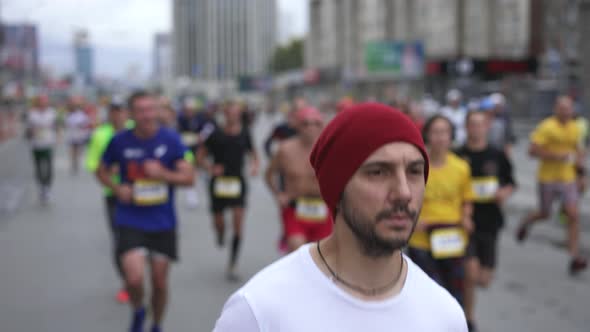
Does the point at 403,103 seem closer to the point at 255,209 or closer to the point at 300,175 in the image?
the point at 255,209

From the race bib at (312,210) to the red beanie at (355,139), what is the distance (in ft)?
12.3

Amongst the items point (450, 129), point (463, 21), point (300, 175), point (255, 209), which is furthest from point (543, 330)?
point (463, 21)

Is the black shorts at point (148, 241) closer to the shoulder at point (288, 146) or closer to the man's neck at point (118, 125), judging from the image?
the shoulder at point (288, 146)

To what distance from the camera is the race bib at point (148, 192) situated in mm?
5328

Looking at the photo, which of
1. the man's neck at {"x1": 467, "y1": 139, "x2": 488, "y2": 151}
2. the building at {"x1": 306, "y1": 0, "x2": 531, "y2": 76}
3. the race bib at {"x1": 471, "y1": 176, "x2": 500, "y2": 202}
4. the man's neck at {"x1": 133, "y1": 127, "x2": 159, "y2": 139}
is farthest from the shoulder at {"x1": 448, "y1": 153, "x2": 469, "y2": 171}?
the building at {"x1": 306, "y1": 0, "x2": 531, "y2": 76}

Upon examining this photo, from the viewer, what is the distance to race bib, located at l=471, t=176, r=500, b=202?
5.96 meters

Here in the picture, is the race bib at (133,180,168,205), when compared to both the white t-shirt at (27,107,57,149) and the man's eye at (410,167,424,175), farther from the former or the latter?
the white t-shirt at (27,107,57,149)

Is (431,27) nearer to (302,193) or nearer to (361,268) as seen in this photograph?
(302,193)

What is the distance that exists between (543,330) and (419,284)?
4.43m

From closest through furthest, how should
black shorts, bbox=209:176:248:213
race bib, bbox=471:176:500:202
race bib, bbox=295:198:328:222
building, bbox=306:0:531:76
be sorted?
race bib, bbox=295:198:328:222 → race bib, bbox=471:176:500:202 → black shorts, bbox=209:176:248:213 → building, bbox=306:0:531:76

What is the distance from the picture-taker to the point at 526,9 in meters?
42.8

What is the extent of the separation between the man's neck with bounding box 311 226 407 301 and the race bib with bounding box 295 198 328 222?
12.1 feet

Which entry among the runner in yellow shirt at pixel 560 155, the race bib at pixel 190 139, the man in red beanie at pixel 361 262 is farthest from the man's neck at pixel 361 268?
the race bib at pixel 190 139

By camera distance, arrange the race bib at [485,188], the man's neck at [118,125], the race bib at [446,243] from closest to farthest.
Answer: the race bib at [446,243] → the race bib at [485,188] → the man's neck at [118,125]
